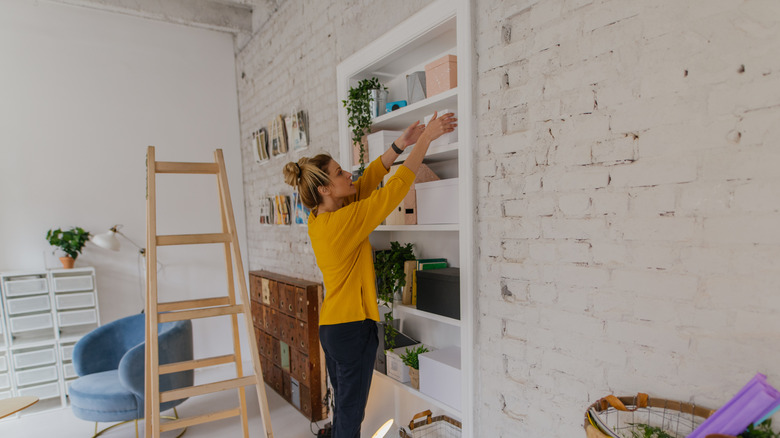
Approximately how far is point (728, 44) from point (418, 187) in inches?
54.4

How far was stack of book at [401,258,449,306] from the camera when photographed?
227 centimetres

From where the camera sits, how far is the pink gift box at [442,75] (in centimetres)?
199

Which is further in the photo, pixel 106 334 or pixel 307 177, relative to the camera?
pixel 106 334

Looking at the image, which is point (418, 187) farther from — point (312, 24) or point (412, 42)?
point (312, 24)

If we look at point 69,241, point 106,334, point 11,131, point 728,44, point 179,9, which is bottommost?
point 106,334

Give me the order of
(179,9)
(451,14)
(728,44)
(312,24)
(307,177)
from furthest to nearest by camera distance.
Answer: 1. (179,9)
2. (312,24)
3. (307,177)
4. (451,14)
5. (728,44)

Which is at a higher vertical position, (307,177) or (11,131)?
(11,131)

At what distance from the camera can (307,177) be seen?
2.08 meters

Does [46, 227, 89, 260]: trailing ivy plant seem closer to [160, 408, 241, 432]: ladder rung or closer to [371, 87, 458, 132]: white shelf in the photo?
[160, 408, 241, 432]: ladder rung

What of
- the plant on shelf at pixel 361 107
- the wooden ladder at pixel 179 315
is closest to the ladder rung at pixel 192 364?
the wooden ladder at pixel 179 315

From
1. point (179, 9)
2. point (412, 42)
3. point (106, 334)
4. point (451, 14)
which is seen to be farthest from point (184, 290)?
point (451, 14)

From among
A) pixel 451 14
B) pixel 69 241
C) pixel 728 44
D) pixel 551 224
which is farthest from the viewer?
pixel 69 241

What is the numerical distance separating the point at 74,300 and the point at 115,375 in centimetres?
94

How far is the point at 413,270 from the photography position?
234cm
